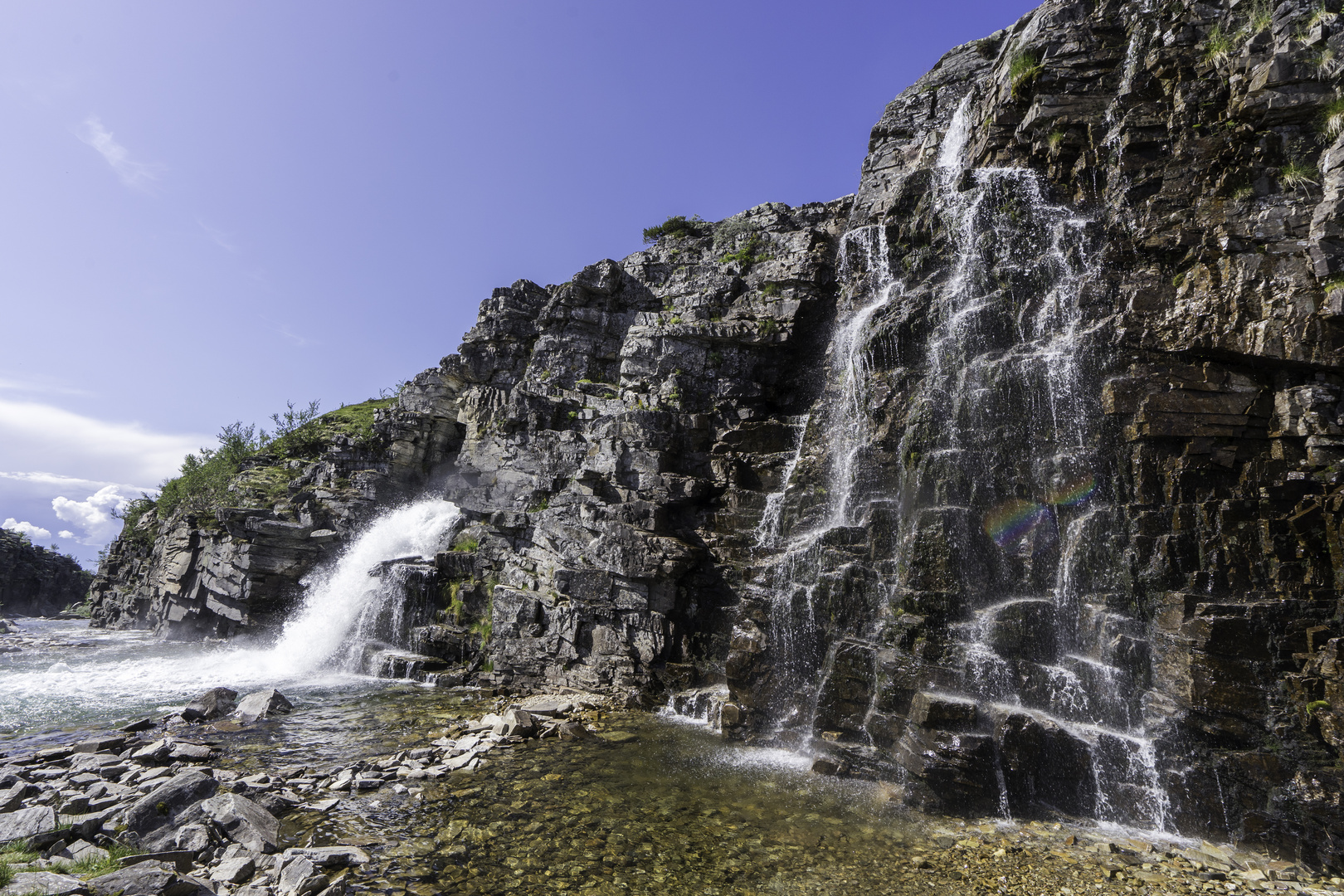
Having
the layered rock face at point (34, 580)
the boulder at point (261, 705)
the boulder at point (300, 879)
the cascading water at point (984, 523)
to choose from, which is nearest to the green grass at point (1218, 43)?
the cascading water at point (984, 523)

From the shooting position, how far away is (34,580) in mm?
69625

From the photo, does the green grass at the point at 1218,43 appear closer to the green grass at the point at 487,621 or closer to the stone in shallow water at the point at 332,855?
the stone in shallow water at the point at 332,855

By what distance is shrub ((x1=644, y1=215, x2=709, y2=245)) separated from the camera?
40062mm

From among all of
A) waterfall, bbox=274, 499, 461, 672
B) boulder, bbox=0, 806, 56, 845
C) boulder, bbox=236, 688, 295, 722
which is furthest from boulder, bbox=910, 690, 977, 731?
waterfall, bbox=274, 499, 461, 672

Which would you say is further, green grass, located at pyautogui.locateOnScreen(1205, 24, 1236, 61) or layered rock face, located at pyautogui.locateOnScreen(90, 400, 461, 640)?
layered rock face, located at pyautogui.locateOnScreen(90, 400, 461, 640)

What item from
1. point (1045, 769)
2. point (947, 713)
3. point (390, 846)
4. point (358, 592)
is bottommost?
point (390, 846)

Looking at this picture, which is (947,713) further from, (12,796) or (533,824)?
(12,796)

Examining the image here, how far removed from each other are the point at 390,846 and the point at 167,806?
4379mm

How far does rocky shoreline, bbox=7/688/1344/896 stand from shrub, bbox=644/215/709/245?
3298 cm

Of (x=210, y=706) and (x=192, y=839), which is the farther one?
(x=210, y=706)

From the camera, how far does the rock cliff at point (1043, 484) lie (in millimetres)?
13250

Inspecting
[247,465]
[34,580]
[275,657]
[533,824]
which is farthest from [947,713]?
[34,580]

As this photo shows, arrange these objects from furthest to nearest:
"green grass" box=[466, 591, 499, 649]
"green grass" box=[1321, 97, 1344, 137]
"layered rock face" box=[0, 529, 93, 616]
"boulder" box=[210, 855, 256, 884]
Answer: "layered rock face" box=[0, 529, 93, 616], "green grass" box=[466, 591, 499, 649], "green grass" box=[1321, 97, 1344, 137], "boulder" box=[210, 855, 256, 884]

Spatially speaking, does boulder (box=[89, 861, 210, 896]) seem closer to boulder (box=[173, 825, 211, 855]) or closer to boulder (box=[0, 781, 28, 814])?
boulder (box=[173, 825, 211, 855])
